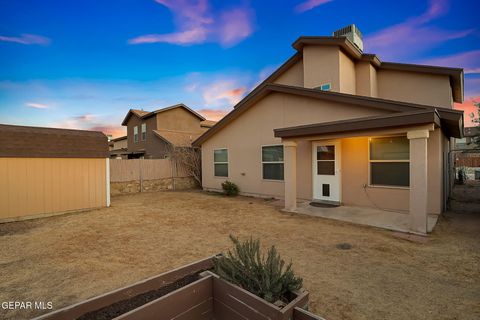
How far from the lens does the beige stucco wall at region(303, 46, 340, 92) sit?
32.7ft

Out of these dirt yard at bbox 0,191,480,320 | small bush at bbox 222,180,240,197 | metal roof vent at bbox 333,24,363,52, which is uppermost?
metal roof vent at bbox 333,24,363,52

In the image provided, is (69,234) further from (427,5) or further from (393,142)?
(427,5)

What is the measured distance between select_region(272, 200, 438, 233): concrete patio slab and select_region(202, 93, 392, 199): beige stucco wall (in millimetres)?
1453

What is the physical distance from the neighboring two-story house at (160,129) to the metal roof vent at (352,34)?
38.4 ft

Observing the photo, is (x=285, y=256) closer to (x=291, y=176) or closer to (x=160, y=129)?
(x=291, y=176)

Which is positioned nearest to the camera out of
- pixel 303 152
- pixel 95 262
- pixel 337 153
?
pixel 95 262

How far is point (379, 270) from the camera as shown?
3740 mm

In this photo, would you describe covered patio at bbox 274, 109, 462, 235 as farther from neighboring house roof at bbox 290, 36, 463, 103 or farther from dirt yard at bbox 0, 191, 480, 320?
neighboring house roof at bbox 290, 36, 463, 103

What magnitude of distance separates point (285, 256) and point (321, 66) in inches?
354

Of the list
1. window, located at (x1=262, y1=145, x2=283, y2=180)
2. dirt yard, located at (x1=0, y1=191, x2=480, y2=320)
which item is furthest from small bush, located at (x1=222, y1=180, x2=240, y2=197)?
dirt yard, located at (x1=0, y1=191, x2=480, y2=320)

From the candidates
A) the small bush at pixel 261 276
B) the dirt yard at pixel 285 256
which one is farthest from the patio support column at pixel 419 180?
the small bush at pixel 261 276

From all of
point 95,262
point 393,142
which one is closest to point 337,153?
point 393,142

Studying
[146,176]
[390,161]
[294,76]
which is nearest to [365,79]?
[294,76]

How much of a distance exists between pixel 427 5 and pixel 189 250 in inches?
443
